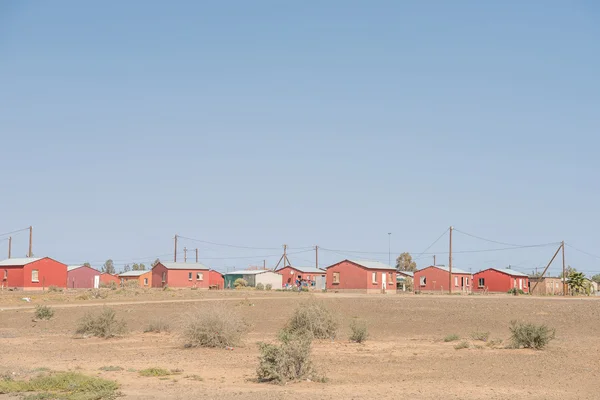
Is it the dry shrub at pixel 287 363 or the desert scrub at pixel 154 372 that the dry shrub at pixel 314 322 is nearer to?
the desert scrub at pixel 154 372

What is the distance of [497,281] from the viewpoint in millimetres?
92062

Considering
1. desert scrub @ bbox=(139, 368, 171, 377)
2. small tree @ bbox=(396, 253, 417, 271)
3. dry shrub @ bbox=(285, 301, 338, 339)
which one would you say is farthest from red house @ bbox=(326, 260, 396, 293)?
small tree @ bbox=(396, 253, 417, 271)

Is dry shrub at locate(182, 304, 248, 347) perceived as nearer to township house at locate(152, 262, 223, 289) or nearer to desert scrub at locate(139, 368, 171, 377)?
desert scrub at locate(139, 368, 171, 377)

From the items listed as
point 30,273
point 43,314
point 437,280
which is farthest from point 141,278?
point 43,314

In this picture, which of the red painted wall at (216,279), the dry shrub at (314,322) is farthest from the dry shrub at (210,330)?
the red painted wall at (216,279)

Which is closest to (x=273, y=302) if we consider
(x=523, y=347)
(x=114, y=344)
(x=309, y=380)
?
(x=114, y=344)

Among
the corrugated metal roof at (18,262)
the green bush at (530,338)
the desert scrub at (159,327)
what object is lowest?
the desert scrub at (159,327)

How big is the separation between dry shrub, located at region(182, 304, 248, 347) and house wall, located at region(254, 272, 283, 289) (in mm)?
64592

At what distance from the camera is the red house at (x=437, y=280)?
87.8 metres

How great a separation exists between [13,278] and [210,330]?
192 feet

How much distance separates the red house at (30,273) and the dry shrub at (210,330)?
56613 millimetres

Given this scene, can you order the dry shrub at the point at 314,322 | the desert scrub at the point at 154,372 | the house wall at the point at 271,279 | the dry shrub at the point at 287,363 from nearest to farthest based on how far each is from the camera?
the dry shrub at the point at 287,363 < the desert scrub at the point at 154,372 < the dry shrub at the point at 314,322 < the house wall at the point at 271,279

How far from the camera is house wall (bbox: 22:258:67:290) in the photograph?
252 ft

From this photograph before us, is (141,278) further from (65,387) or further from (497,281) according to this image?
(65,387)
